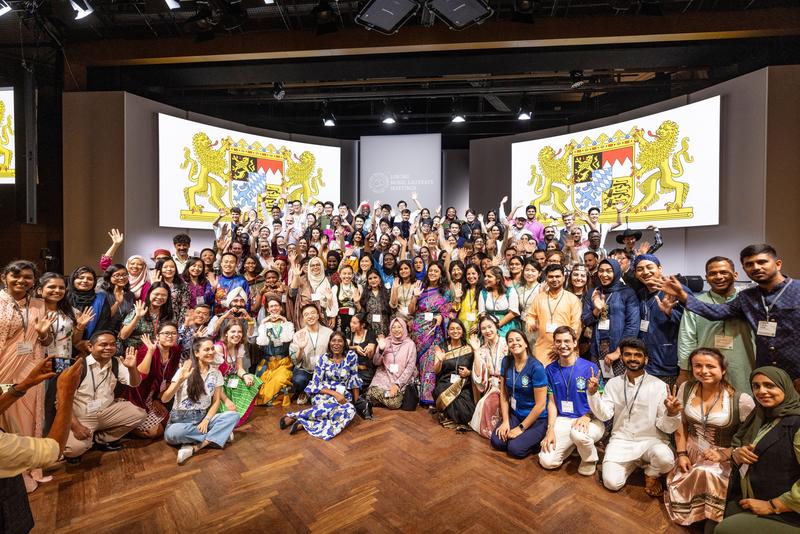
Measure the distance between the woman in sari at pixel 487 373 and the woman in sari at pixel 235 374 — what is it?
2.12m

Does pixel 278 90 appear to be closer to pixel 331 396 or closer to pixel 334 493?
pixel 331 396

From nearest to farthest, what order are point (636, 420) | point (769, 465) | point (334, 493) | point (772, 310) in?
point (769, 465), point (772, 310), point (334, 493), point (636, 420)

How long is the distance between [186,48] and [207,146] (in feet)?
6.70

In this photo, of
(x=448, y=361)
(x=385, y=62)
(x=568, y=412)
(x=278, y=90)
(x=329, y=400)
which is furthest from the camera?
(x=278, y=90)

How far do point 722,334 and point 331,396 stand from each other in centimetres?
315

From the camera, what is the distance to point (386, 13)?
4637 mm

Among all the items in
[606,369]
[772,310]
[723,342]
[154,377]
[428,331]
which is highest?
[772,310]

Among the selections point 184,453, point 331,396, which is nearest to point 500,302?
point 331,396

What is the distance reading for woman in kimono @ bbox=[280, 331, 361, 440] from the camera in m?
3.42

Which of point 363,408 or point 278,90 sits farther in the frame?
point 278,90

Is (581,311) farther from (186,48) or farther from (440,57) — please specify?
(186,48)

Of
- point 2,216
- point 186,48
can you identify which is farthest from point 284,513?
point 2,216

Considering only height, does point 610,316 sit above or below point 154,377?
above

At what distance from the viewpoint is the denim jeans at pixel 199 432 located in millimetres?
3068
